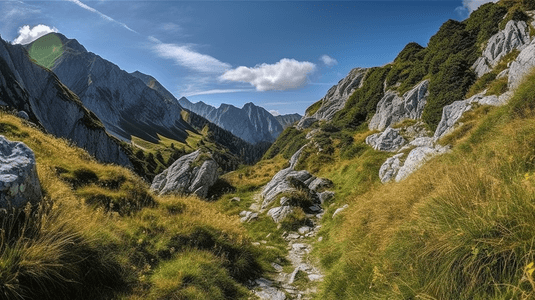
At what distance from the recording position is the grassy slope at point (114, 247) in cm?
485

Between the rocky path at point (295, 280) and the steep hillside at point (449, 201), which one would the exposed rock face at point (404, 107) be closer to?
the steep hillside at point (449, 201)

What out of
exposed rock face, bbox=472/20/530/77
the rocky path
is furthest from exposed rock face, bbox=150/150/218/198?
exposed rock face, bbox=472/20/530/77

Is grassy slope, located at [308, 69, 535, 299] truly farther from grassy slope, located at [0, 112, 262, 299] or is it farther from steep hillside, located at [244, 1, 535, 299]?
grassy slope, located at [0, 112, 262, 299]

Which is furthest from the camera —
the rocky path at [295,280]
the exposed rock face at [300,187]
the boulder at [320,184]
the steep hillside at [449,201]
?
the boulder at [320,184]

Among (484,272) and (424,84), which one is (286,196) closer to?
(484,272)

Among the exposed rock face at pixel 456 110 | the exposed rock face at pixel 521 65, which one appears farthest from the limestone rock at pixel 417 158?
the exposed rock face at pixel 521 65

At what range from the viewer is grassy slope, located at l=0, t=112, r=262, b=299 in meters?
4.85

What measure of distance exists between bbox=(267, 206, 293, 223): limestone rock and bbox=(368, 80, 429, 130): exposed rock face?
18.9m

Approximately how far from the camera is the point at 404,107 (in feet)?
95.9

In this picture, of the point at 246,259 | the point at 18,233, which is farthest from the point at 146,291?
the point at 246,259

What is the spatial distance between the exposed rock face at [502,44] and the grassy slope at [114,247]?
26.6 metres

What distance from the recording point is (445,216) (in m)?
4.92

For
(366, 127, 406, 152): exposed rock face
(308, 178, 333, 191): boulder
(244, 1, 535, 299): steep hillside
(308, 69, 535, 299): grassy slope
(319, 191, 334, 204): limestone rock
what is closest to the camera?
(308, 69, 535, 299): grassy slope

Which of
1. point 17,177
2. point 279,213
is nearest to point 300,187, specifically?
point 279,213
